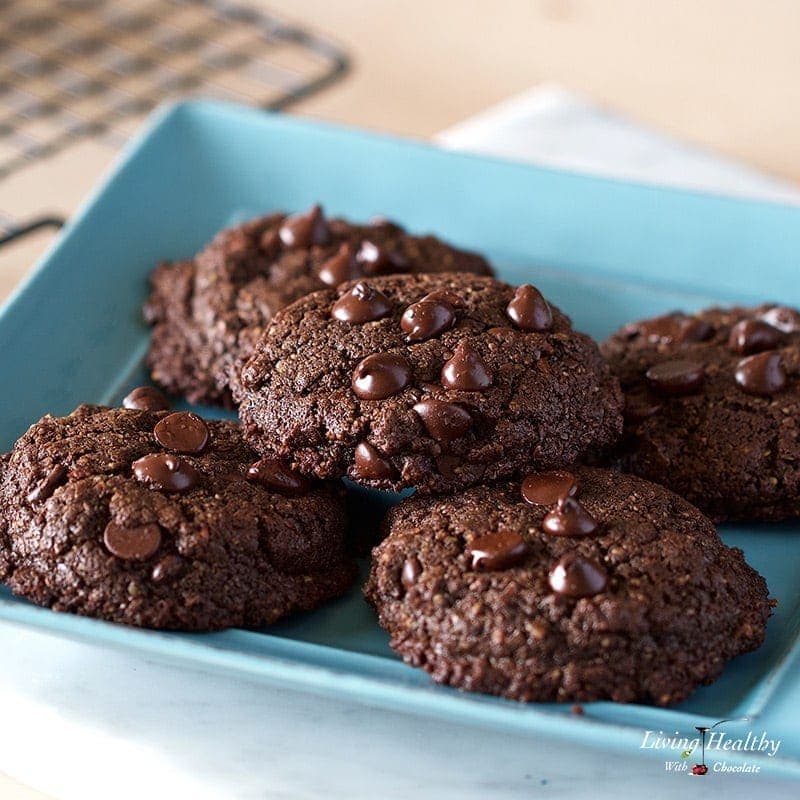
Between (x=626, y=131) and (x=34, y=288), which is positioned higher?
(x=34, y=288)

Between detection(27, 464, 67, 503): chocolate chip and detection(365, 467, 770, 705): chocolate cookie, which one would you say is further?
detection(27, 464, 67, 503): chocolate chip

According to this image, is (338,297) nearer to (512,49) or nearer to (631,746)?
(631,746)

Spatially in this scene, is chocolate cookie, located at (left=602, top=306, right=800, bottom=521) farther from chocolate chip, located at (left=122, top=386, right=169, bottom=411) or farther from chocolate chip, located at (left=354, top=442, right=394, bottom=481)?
chocolate chip, located at (left=122, top=386, right=169, bottom=411)

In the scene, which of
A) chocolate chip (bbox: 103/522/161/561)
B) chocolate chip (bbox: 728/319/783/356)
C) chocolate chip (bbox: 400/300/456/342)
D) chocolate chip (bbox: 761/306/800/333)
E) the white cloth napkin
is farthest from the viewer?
the white cloth napkin

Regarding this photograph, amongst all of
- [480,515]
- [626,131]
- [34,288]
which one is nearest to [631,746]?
[480,515]

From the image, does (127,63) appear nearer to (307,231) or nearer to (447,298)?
(307,231)

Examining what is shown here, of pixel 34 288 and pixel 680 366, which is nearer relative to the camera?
pixel 680 366

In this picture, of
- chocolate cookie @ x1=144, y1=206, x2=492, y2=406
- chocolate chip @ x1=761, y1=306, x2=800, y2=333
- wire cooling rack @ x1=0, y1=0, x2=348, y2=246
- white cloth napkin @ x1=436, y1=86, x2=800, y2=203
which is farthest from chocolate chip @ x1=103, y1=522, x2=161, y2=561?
wire cooling rack @ x1=0, y1=0, x2=348, y2=246
